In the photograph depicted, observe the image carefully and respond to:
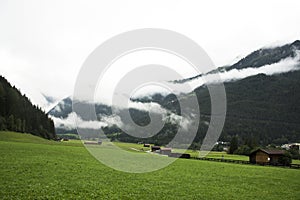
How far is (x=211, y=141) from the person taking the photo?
19188 centimetres

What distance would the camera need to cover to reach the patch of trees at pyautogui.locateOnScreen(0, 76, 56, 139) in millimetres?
101744

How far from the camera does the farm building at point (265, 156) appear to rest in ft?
262

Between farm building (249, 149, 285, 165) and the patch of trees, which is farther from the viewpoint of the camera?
the patch of trees

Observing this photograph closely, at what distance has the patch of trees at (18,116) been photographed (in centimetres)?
10174

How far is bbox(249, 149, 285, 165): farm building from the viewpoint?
8000cm

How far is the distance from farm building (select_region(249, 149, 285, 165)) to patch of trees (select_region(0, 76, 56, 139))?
80.3 metres

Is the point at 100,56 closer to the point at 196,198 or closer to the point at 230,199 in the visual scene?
the point at 196,198

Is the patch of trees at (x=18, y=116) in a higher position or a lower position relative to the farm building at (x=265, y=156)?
higher

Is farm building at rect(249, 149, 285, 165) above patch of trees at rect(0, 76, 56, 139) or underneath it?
A: underneath

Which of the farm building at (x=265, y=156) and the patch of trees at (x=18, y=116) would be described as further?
the patch of trees at (x=18, y=116)

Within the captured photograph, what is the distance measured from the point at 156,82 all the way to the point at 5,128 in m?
79.1

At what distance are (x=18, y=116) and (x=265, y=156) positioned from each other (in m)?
93.2

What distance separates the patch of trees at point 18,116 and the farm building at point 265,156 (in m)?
80.3

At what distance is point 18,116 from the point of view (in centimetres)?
11488
